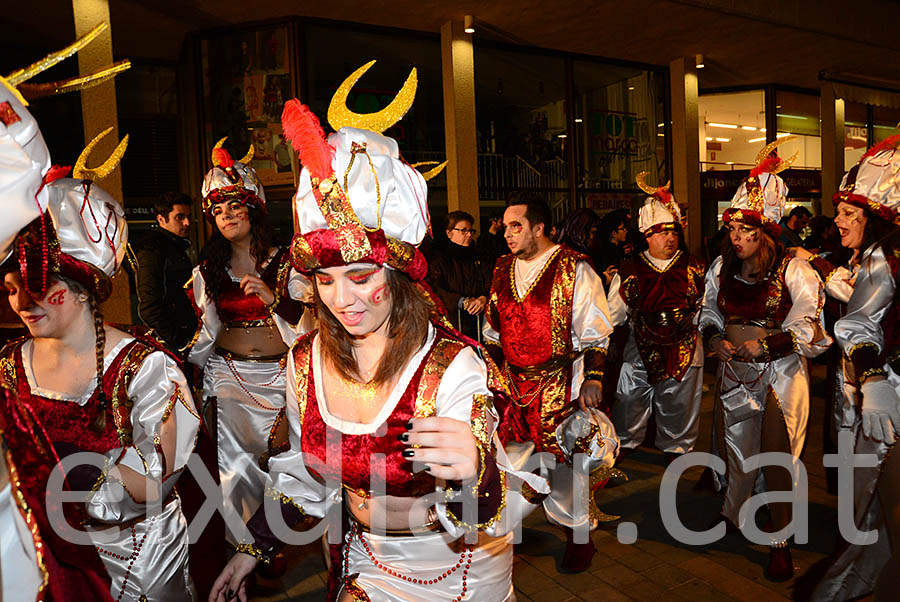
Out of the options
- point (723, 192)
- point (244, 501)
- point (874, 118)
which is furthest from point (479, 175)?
point (874, 118)

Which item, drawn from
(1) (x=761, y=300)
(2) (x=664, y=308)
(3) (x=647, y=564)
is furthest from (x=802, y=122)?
(3) (x=647, y=564)

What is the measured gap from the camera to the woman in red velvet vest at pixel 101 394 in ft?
6.81

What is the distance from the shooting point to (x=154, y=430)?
7.24 feet

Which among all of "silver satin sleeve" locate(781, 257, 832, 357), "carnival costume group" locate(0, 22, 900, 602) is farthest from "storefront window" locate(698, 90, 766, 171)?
"carnival costume group" locate(0, 22, 900, 602)

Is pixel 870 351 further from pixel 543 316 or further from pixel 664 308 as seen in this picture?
pixel 664 308

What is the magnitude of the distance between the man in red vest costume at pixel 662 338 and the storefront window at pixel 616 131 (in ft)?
20.2

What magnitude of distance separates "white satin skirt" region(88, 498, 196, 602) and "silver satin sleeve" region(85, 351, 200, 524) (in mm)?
127

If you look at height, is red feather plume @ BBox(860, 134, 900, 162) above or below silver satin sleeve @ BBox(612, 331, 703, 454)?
above

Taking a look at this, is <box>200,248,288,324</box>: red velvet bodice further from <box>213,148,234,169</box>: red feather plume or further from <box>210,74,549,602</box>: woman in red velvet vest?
<box>210,74,549,602</box>: woman in red velvet vest

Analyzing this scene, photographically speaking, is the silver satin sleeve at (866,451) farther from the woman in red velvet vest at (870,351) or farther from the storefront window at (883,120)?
A: the storefront window at (883,120)

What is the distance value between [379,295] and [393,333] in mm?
147

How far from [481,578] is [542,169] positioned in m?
9.69

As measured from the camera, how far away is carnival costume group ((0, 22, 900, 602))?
5.68 feet

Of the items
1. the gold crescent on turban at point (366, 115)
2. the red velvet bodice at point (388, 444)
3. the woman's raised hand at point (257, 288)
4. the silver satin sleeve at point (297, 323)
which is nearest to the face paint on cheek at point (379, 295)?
the red velvet bodice at point (388, 444)
